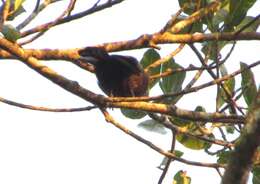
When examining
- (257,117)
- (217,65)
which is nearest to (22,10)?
(217,65)

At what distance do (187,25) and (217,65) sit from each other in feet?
1.10

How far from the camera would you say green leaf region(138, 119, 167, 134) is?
286 cm

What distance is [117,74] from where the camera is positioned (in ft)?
10.4

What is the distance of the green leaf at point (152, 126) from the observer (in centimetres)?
286

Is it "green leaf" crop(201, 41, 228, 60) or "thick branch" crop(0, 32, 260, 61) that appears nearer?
"thick branch" crop(0, 32, 260, 61)

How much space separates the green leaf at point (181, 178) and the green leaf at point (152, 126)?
0.20 metres

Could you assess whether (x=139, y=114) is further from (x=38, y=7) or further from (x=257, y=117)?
(x=257, y=117)

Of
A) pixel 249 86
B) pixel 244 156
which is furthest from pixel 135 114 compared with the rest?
pixel 244 156

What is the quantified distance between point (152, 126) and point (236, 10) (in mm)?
645

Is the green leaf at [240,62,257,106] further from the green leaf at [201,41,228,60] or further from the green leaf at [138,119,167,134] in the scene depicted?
the green leaf at [138,119,167,134]

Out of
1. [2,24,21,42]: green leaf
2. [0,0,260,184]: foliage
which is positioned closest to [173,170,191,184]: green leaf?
[0,0,260,184]: foliage

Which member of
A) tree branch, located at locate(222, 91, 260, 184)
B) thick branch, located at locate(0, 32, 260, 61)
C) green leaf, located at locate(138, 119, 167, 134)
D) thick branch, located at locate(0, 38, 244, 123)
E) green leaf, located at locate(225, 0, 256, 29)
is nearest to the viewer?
tree branch, located at locate(222, 91, 260, 184)

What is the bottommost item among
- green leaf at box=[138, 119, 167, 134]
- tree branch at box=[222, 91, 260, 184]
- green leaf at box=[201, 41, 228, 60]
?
tree branch at box=[222, 91, 260, 184]

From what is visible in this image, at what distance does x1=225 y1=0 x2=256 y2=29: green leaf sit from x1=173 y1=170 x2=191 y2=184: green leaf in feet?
2.21
